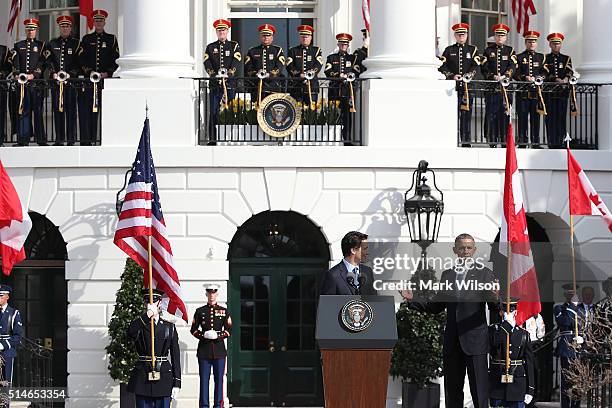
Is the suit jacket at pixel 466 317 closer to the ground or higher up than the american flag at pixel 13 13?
closer to the ground

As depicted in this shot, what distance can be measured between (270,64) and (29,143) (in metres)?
4.20

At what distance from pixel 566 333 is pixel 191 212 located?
6.25 metres

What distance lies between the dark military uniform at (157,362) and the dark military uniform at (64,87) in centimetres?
647

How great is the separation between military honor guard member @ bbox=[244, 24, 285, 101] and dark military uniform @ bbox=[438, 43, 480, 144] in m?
2.71

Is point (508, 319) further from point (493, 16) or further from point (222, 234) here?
point (493, 16)

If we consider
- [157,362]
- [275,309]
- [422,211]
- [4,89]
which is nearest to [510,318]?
[157,362]

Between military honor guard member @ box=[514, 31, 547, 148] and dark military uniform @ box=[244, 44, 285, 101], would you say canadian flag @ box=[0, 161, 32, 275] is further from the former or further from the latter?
military honor guard member @ box=[514, 31, 547, 148]

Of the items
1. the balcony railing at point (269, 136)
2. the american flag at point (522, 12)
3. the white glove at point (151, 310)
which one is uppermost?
the american flag at point (522, 12)

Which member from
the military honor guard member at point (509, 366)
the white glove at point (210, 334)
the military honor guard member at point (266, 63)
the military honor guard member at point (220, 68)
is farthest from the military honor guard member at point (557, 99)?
the white glove at point (210, 334)

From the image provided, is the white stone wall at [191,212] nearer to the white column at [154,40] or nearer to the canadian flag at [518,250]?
the white column at [154,40]

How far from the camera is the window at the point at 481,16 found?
33031 mm

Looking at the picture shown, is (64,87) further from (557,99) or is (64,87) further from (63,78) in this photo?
(557,99)

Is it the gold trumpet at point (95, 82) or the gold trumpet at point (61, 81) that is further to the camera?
the gold trumpet at point (61, 81)

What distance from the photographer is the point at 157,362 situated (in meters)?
23.3
